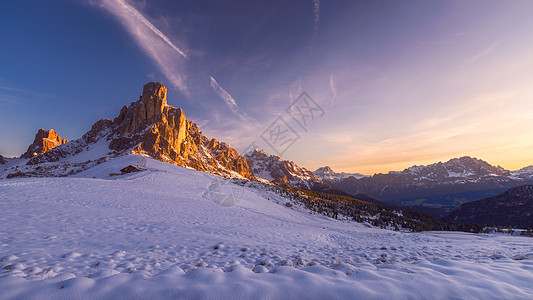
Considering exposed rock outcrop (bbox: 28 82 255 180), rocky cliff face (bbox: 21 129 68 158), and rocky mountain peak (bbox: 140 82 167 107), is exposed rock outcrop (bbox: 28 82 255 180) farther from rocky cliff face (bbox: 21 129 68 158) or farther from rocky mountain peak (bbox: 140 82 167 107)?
rocky cliff face (bbox: 21 129 68 158)

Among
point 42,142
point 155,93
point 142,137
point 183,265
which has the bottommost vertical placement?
point 183,265

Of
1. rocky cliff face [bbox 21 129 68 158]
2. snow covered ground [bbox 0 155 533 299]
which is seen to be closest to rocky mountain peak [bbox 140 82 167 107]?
rocky cliff face [bbox 21 129 68 158]

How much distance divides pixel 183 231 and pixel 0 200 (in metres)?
13.9

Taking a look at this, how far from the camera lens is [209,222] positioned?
14.7m

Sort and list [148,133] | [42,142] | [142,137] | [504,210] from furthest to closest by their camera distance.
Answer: [42,142] → [504,210] → [148,133] → [142,137]

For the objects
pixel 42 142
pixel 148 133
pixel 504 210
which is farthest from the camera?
pixel 42 142

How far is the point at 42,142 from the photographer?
16450 cm

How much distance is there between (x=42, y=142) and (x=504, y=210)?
39655 cm

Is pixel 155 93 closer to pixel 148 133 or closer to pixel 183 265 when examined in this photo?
pixel 148 133

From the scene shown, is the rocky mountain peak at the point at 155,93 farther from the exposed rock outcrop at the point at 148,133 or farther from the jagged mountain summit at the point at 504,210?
the jagged mountain summit at the point at 504,210

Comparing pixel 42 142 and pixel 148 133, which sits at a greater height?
pixel 148 133

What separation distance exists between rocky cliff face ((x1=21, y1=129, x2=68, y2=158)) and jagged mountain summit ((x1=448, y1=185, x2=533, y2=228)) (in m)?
368

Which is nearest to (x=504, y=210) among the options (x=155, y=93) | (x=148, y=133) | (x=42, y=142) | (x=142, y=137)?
(x=148, y=133)

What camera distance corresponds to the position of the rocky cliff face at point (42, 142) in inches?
6329
